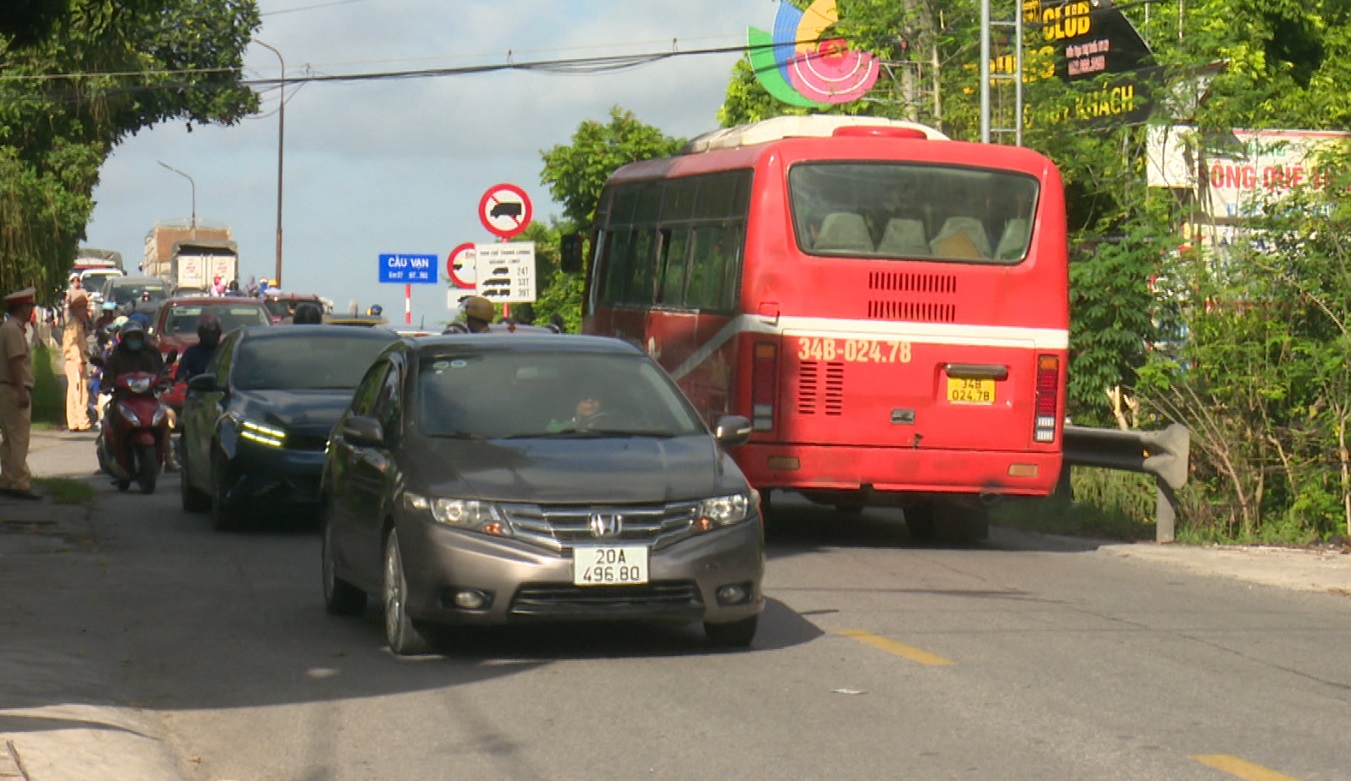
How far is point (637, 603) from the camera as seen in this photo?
390 inches

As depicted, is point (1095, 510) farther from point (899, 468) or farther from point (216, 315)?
point (216, 315)

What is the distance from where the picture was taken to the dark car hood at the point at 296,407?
17.0 m

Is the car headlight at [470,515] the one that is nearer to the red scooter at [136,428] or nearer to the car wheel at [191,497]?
the car wheel at [191,497]

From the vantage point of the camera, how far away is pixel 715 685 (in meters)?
9.42

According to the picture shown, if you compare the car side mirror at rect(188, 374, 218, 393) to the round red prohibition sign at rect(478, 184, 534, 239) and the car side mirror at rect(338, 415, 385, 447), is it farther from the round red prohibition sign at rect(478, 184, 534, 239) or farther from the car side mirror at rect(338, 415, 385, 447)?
the round red prohibition sign at rect(478, 184, 534, 239)

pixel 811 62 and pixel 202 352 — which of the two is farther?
pixel 811 62

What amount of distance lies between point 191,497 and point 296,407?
7.96 ft

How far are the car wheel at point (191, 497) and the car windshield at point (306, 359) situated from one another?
1.46 metres

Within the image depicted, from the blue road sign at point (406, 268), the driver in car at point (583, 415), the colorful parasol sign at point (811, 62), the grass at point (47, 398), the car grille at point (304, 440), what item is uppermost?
the colorful parasol sign at point (811, 62)

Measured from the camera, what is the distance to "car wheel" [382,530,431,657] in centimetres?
1018

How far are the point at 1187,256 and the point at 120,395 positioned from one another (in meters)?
10.4

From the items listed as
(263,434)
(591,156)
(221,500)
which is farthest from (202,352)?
(591,156)

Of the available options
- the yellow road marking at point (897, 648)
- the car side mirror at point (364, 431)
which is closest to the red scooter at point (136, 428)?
the car side mirror at point (364, 431)

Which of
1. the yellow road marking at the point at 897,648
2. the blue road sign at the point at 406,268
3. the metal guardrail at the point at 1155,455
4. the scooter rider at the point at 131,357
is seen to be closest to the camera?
the yellow road marking at the point at 897,648
